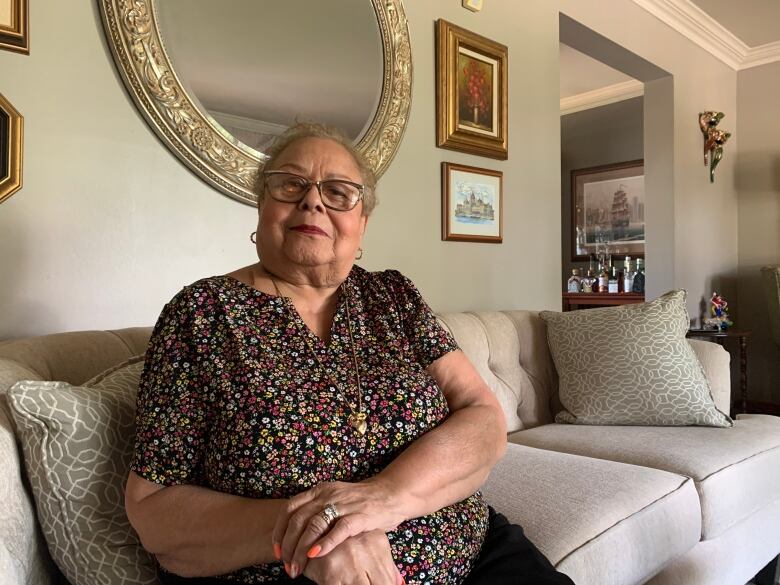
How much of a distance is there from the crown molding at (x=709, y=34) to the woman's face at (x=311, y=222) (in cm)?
297

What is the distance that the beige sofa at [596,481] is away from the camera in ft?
3.55

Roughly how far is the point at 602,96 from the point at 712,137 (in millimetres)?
1208

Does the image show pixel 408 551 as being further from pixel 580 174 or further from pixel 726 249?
pixel 580 174

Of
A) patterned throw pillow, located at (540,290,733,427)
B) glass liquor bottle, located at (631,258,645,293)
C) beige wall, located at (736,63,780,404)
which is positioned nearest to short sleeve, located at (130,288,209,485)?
patterned throw pillow, located at (540,290,733,427)

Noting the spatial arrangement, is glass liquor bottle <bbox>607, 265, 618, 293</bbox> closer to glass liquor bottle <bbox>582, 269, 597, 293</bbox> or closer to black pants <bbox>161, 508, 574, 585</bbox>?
glass liquor bottle <bbox>582, 269, 597, 293</bbox>

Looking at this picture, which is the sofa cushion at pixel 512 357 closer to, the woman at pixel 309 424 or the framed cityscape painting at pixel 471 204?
the framed cityscape painting at pixel 471 204

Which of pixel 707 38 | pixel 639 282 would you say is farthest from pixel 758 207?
pixel 707 38

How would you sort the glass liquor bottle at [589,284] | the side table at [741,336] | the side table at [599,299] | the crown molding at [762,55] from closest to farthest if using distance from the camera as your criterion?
the side table at [741,336] → the crown molding at [762,55] → the side table at [599,299] → the glass liquor bottle at [589,284]

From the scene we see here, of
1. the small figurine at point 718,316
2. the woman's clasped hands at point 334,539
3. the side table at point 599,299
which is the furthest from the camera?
the side table at point 599,299

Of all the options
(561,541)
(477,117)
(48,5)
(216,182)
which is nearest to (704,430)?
(561,541)

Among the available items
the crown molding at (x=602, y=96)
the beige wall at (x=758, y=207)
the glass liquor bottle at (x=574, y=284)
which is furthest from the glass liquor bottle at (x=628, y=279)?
the crown molding at (x=602, y=96)

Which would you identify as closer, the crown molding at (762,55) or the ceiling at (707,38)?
the ceiling at (707,38)

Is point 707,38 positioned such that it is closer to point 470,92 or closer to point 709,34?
point 709,34

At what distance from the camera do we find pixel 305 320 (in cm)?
113
